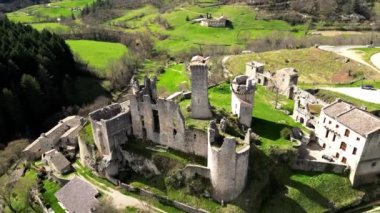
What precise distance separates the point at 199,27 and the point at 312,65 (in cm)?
6334

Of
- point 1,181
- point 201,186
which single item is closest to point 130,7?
point 1,181

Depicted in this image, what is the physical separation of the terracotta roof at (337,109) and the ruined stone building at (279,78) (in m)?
17.7

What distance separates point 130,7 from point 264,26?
263 feet

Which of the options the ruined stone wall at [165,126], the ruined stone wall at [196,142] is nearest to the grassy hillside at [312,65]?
the ruined stone wall at [196,142]

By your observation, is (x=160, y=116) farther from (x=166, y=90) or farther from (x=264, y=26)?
(x=264, y=26)

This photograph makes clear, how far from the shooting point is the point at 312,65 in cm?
10069

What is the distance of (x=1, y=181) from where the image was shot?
216 ft

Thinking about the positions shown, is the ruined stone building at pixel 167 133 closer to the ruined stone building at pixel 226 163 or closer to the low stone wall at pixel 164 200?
the ruined stone building at pixel 226 163

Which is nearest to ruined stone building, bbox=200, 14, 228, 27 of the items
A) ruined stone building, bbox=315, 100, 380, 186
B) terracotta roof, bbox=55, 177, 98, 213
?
ruined stone building, bbox=315, 100, 380, 186

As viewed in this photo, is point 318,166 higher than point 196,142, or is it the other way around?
point 196,142

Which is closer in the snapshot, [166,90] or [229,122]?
[229,122]

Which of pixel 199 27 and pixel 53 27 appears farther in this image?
pixel 53 27

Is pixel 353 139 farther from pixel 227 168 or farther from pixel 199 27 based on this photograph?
pixel 199 27

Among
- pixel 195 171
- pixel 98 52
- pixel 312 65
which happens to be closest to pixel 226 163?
pixel 195 171
